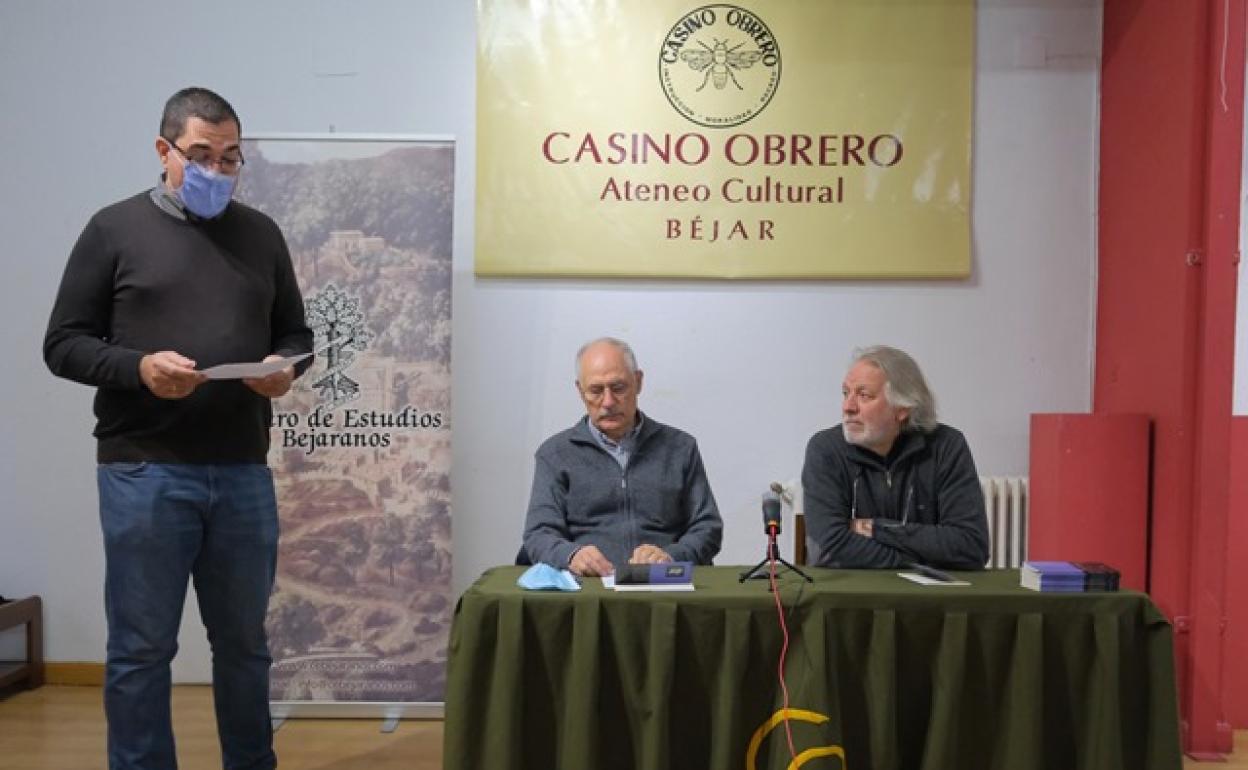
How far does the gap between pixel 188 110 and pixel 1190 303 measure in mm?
2954

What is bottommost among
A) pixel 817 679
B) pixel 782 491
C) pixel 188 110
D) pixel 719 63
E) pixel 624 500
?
pixel 817 679

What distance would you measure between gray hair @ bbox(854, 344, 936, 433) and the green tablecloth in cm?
60

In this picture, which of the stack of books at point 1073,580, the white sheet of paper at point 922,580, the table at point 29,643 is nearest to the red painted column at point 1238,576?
the stack of books at point 1073,580

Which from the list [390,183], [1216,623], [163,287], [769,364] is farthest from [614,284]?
[1216,623]

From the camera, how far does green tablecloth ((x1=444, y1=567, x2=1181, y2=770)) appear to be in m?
1.92

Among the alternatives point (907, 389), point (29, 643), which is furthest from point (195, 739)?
point (907, 389)

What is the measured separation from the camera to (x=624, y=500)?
2553 mm

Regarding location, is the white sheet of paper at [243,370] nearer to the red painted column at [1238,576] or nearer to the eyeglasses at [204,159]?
the eyeglasses at [204,159]

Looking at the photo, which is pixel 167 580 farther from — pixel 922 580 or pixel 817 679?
pixel 922 580

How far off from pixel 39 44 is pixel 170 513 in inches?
95.9

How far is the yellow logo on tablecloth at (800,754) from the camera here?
1894mm

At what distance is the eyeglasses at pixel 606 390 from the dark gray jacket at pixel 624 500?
93mm

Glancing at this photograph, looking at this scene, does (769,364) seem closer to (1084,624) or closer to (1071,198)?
(1071,198)

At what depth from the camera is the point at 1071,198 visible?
144 inches
